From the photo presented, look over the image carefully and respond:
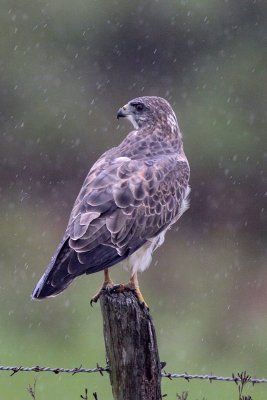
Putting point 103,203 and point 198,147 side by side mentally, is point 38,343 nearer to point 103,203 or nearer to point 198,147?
point 198,147

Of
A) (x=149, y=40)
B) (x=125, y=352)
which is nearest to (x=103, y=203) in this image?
(x=125, y=352)

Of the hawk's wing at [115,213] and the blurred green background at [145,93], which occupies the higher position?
the blurred green background at [145,93]

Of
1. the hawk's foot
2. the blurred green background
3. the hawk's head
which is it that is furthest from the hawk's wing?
the blurred green background

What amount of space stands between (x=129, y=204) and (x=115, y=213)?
18 cm

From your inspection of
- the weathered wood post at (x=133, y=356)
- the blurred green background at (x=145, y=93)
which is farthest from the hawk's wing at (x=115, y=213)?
the blurred green background at (x=145, y=93)

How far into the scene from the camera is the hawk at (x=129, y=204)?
23.9ft

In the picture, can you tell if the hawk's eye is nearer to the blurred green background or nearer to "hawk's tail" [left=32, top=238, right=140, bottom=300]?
"hawk's tail" [left=32, top=238, right=140, bottom=300]

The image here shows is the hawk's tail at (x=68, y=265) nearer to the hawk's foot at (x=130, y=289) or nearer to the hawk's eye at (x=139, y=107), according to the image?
the hawk's foot at (x=130, y=289)

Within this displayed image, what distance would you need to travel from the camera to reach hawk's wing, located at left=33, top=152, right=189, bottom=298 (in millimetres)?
7238

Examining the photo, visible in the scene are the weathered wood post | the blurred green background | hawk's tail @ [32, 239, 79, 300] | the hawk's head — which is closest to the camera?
the weathered wood post

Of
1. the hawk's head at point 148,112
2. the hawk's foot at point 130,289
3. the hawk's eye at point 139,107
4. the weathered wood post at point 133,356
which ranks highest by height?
the hawk's eye at point 139,107

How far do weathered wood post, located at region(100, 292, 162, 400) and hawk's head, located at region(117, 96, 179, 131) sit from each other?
9.30ft

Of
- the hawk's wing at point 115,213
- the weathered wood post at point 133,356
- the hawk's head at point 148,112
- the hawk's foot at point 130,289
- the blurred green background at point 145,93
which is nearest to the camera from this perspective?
the weathered wood post at point 133,356

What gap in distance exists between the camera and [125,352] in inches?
241
